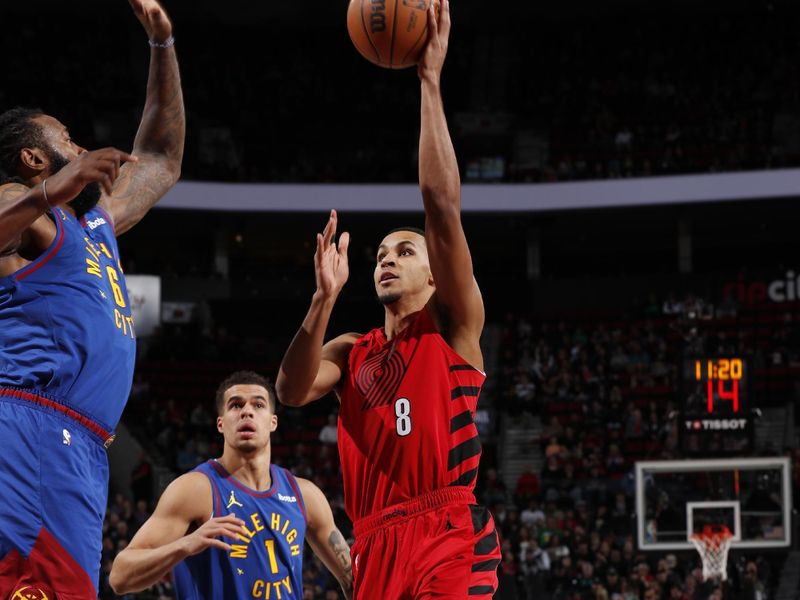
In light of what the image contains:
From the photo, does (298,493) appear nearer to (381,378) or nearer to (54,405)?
(381,378)

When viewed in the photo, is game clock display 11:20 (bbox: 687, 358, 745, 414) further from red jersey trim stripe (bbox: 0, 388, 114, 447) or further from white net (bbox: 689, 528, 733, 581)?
red jersey trim stripe (bbox: 0, 388, 114, 447)

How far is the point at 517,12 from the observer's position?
28.8m

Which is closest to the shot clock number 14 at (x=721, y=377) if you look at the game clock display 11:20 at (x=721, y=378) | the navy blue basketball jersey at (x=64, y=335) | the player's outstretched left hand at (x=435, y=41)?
the game clock display 11:20 at (x=721, y=378)

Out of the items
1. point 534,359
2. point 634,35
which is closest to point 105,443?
point 534,359

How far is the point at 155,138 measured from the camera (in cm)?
479

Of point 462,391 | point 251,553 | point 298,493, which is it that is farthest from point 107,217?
point 298,493

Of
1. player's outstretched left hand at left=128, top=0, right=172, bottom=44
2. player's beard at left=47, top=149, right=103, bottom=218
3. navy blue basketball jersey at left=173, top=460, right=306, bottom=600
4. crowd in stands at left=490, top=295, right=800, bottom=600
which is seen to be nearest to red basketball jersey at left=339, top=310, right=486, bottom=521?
navy blue basketball jersey at left=173, top=460, right=306, bottom=600

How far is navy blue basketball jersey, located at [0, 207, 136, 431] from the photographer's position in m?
3.74

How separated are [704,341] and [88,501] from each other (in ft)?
55.7

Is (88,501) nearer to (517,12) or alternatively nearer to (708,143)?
(708,143)

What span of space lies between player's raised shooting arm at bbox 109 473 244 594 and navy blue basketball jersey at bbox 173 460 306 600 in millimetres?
98

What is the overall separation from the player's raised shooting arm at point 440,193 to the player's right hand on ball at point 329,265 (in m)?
0.34

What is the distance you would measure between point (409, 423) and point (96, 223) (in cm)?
139

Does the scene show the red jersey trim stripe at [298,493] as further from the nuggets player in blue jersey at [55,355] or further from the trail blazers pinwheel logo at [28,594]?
the trail blazers pinwheel logo at [28,594]
